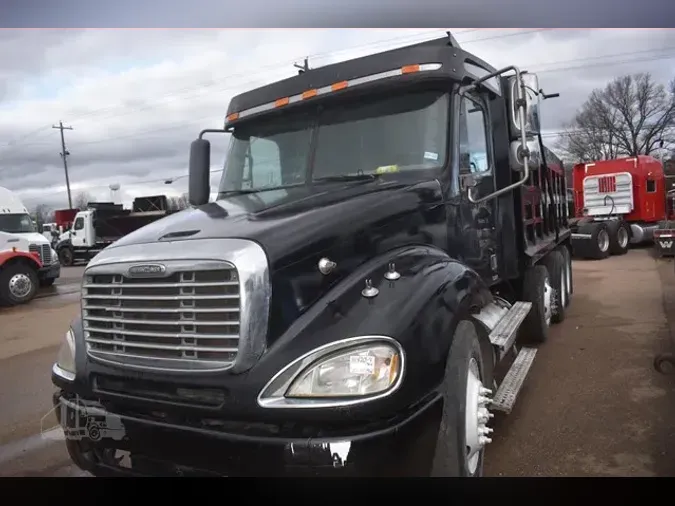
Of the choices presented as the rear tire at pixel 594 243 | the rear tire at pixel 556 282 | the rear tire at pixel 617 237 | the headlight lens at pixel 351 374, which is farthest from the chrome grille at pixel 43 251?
the rear tire at pixel 617 237

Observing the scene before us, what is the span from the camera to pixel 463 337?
262cm

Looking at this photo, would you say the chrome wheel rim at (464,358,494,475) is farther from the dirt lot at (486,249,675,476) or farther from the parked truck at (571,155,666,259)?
the parked truck at (571,155,666,259)

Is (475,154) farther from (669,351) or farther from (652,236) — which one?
(652,236)

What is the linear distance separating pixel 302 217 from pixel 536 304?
3.57 meters

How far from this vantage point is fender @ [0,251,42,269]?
30.0ft

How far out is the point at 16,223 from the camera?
780cm

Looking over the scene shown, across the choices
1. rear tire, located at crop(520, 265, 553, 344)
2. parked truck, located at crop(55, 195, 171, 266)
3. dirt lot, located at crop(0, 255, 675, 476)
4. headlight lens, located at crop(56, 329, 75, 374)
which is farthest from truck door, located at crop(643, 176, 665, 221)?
headlight lens, located at crop(56, 329, 75, 374)

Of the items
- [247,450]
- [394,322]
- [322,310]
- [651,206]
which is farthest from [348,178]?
[651,206]

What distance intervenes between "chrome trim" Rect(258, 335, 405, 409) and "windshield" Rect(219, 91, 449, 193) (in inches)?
54.9

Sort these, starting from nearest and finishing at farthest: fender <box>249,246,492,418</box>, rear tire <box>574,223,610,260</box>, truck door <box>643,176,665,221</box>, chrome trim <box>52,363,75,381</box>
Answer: fender <box>249,246,492,418</box>
chrome trim <box>52,363,75,381</box>
truck door <box>643,176,665,221</box>
rear tire <box>574,223,610,260</box>

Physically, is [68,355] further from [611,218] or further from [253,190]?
[611,218]

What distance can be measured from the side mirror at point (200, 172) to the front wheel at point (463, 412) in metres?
2.19

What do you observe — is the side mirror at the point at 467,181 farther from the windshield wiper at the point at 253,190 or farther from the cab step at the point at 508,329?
the windshield wiper at the point at 253,190

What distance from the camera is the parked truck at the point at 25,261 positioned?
842 centimetres
